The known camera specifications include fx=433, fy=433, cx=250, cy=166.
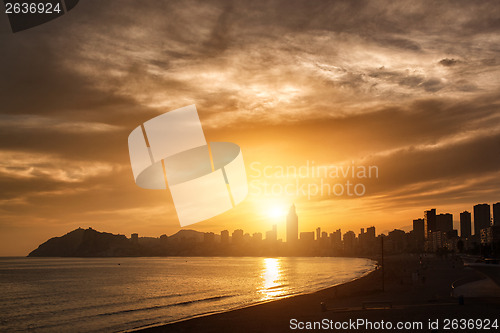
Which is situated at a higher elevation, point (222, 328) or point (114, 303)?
point (222, 328)

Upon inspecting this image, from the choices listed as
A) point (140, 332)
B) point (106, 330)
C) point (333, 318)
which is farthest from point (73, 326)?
point (333, 318)

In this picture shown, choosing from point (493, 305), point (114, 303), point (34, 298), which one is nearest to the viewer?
point (493, 305)

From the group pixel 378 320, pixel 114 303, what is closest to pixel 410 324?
pixel 378 320

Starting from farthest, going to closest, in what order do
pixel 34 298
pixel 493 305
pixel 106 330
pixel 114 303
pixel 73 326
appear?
pixel 34 298, pixel 114 303, pixel 73 326, pixel 106 330, pixel 493 305

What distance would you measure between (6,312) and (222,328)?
36.0 meters

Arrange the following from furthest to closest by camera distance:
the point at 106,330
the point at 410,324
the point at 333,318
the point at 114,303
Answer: the point at 114,303 < the point at 106,330 < the point at 333,318 < the point at 410,324

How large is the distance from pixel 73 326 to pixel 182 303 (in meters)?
17.3

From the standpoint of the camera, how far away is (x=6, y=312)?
5353 cm

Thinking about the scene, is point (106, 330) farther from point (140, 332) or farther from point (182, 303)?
point (182, 303)

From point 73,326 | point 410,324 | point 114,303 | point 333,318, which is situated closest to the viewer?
point 410,324

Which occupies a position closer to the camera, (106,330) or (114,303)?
(106,330)

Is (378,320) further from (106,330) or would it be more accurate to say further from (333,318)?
(106,330)

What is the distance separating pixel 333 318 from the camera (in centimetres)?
3067

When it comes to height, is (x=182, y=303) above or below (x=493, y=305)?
below
